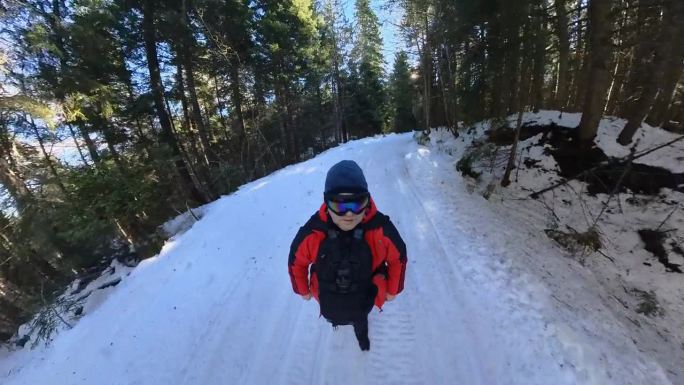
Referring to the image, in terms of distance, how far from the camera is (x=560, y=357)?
3646 millimetres

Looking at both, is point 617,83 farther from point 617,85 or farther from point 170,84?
point 170,84

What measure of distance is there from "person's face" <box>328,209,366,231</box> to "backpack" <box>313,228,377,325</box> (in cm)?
9

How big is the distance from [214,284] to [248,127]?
734 inches

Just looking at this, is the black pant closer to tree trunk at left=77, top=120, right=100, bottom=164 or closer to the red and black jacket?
the red and black jacket

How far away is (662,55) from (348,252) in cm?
813

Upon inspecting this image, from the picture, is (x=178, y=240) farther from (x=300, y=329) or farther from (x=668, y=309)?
(x=668, y=309)

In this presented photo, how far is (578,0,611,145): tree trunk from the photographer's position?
309 inches

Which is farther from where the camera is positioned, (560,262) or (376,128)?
(376,128)

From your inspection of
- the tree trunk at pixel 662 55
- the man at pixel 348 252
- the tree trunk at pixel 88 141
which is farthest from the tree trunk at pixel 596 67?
the tree trunk at pixel 88 141

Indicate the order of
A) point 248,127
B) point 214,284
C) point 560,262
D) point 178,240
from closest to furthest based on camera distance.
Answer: point 214,284 → point 560,262 → point 178,240 → point 248,127

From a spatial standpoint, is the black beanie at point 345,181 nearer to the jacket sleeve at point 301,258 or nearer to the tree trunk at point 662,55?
the jacket sleeve at point 301,258

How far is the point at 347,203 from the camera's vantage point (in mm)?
2658

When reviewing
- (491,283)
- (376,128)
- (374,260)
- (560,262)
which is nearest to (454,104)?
(560,262)

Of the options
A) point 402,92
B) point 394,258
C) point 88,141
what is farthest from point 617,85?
point 402,92
